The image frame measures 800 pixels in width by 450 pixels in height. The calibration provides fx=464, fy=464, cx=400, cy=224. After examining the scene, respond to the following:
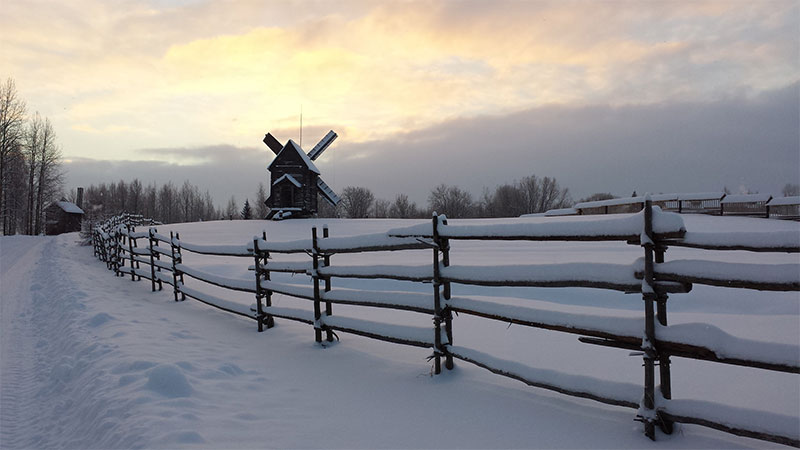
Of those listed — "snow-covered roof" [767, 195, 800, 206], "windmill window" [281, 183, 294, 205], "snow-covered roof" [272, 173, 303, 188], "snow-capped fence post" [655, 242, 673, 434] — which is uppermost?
"snow-covered roof" [272, 173, 303, 188]

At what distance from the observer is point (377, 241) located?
5.70 m

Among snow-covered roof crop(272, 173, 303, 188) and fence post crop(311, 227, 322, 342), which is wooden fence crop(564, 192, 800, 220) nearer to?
fence post crop(311, 227, 322, 342)

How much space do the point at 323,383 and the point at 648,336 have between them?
3280 millimetres

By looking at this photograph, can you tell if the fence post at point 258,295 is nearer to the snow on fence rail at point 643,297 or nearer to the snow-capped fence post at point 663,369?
the snow on fence rail at point 643,297

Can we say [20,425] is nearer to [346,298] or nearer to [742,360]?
[346,298]

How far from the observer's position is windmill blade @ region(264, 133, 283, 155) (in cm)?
3891

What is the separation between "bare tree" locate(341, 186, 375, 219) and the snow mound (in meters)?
81.1

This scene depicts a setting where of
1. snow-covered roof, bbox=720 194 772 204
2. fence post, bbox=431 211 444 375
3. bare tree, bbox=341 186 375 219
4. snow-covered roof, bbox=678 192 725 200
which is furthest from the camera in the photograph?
bare tree, bbox=341 186 375 219

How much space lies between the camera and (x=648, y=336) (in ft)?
11.1

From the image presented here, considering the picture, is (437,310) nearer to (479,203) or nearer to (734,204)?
(734,204)

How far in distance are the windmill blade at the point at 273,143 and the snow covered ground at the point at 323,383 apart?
30827 millimetres

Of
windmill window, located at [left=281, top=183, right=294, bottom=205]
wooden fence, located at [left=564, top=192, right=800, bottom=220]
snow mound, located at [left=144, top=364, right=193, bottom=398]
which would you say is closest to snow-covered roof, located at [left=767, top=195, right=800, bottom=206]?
wooden fence, located at [left=564, top=192, right=800, bottom=220]

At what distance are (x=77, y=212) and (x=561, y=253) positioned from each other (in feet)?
217

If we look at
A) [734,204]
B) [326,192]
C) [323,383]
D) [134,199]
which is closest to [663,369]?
[323,383]
